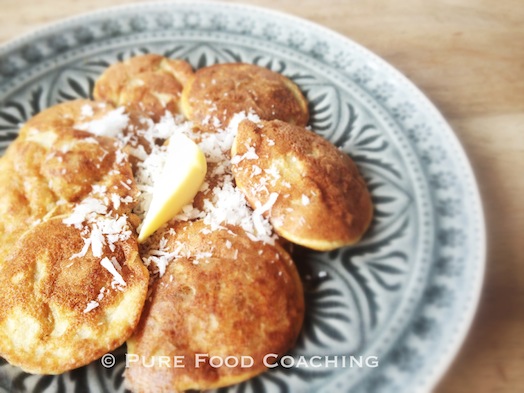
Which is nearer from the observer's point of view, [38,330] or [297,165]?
[38,330]

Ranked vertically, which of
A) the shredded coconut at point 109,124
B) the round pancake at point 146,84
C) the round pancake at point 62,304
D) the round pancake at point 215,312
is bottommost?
the round pancake at point 62,304

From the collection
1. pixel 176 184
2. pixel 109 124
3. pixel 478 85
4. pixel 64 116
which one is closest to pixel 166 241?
pixel 176 184

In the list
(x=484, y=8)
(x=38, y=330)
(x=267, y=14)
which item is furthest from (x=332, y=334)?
(x=484, y=8)

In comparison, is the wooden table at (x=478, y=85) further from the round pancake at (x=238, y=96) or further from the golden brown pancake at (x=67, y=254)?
the golden brown pancake at (x=67, y=254)

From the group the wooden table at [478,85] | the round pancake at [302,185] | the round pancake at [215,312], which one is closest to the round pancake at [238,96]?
the round pancake at [302,185]

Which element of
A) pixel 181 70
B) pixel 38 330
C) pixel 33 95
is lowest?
pixel 38 330

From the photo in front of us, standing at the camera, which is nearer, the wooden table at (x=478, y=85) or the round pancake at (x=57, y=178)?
the wooden table at (x=478, y=85)

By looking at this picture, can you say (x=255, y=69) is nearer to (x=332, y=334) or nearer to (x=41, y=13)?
(x=332, y=334)
